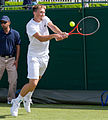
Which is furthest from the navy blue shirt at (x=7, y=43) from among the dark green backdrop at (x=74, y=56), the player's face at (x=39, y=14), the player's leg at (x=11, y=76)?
the player's face at (x=39, y=14)

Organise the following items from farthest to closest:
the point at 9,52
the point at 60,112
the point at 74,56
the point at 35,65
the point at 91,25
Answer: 1. the point at 74,56
2. the point at 9,52
3. the point at 91,25
4. the point at 60,112
5. the point at 35,65

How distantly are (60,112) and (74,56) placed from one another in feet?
5.56

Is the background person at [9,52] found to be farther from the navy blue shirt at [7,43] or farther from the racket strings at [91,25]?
the racket strings at [91,25]

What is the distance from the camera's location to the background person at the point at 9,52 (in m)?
8.02

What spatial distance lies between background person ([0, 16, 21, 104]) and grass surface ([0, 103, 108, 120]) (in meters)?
0.53

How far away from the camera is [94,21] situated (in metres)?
7.51

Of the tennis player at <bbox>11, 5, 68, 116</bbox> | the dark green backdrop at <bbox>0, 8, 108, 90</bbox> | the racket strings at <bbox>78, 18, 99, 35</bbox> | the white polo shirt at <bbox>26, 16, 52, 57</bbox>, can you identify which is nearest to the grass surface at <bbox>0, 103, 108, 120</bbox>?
the tennis player at <bbox>11, 5, 68, 116</bbox>

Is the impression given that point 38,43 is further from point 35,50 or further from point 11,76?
point 11,76

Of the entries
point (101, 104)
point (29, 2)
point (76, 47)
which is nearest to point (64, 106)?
point (101, 104)

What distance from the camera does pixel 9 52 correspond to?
8.03 metres

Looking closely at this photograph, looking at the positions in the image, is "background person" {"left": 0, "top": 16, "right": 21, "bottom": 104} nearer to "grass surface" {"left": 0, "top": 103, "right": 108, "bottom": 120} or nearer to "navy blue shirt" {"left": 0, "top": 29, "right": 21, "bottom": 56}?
"navy blue shirt" {"left": 0, "top": 29, "right": 21, "bottom": 56}

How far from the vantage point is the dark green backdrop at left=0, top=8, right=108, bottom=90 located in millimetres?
8219

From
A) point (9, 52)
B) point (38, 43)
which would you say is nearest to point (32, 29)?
point (38, 43)

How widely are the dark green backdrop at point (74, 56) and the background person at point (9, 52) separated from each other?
19.0 inches
